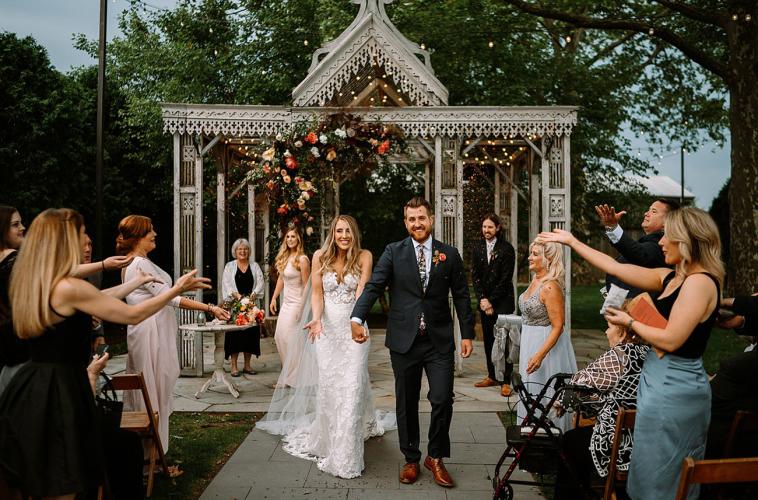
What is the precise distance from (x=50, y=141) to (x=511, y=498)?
12.2m

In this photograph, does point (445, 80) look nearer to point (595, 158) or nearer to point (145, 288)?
point (595, 158)

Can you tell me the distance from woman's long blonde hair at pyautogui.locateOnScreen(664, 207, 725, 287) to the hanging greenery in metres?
6.19

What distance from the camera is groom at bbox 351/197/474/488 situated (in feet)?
15.9

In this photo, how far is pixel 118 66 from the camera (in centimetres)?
1906

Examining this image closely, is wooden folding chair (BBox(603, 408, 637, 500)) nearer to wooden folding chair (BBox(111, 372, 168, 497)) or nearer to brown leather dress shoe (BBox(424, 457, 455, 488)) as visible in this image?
brown leather dress shoe (BBox(424, 457, 455, 488))

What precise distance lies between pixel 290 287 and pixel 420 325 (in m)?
3.84

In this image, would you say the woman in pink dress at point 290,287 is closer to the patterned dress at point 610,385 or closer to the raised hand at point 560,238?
the patterned dress at point 610,385

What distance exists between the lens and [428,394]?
190 inches

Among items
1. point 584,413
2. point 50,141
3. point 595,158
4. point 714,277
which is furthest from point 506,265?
point 50,141

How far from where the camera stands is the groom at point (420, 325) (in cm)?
484

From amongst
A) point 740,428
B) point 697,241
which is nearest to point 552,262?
point 740,428

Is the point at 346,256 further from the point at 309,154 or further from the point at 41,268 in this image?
the point at 309,154

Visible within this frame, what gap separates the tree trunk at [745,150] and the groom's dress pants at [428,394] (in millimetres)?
9040

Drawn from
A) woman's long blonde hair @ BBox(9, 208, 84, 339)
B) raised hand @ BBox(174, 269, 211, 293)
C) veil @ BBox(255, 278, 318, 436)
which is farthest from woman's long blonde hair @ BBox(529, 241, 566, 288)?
woman's long blonde hair @ BBox(9, 208, 84, 339)
